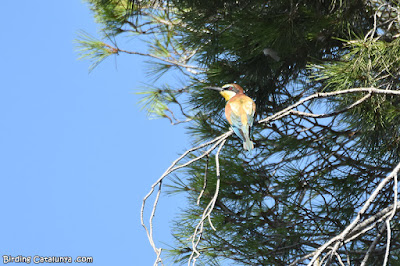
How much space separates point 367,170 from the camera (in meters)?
2.58

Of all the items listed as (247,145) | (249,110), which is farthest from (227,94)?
(247,145)

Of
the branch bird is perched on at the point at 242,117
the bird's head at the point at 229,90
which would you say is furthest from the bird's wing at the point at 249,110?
the bird's head at the point at 229,90

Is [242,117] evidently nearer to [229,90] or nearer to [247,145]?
[247,145]

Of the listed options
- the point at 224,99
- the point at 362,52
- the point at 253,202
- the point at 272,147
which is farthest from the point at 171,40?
the point at 362,52

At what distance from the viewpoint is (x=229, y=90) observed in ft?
8.44

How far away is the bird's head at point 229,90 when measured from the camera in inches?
98.9

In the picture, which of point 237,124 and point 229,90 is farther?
point 229,90

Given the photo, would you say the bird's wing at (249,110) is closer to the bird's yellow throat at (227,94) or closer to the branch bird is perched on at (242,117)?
the branch bird is perched on at (242,117)

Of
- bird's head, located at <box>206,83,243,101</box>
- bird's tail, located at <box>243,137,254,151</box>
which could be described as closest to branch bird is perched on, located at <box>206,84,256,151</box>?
bird's tail, located at <box>243,137,254,151</box>

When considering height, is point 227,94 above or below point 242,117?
above

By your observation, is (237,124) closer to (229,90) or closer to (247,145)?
(247,145)

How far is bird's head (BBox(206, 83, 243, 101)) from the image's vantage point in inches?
98.9

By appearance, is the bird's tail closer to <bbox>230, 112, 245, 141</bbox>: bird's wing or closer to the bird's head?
<bbox>230, 112, 245, 141</bbox>: bird's wing

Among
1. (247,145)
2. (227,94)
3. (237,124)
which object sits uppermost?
(227,94)
